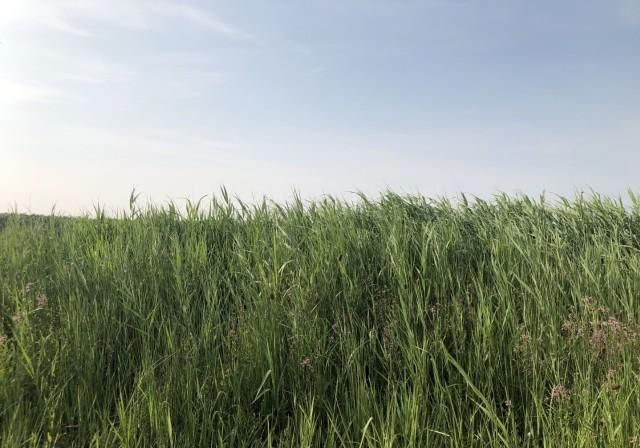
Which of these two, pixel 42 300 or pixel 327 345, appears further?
pixel 42 300

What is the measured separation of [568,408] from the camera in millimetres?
2787

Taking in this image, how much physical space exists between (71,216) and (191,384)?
5.24 meters

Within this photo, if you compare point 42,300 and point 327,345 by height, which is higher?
point 42,300

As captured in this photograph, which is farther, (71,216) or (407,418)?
(71,216)

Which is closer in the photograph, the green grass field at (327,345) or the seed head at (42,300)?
the green grass field at (327,345)

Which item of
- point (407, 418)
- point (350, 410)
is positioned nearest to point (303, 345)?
point (350, 410)

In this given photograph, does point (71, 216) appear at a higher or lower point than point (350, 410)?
higher

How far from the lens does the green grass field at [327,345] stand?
2594mm

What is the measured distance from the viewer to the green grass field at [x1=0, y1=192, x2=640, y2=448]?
259 centimetres

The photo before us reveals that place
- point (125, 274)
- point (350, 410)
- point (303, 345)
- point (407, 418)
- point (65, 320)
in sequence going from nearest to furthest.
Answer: point (407, 418) → point (350, 410) → point (303, 345) → point (65, 320) → point (125, 274)

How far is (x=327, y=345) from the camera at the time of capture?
3.26m

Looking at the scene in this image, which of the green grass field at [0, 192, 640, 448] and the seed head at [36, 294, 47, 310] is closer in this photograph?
the green grass field at [0, 192, 640, 448]

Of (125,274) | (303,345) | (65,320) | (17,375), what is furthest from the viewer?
(125,274)

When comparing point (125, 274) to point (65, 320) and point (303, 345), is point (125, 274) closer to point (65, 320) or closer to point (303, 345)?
point (65, 320)
